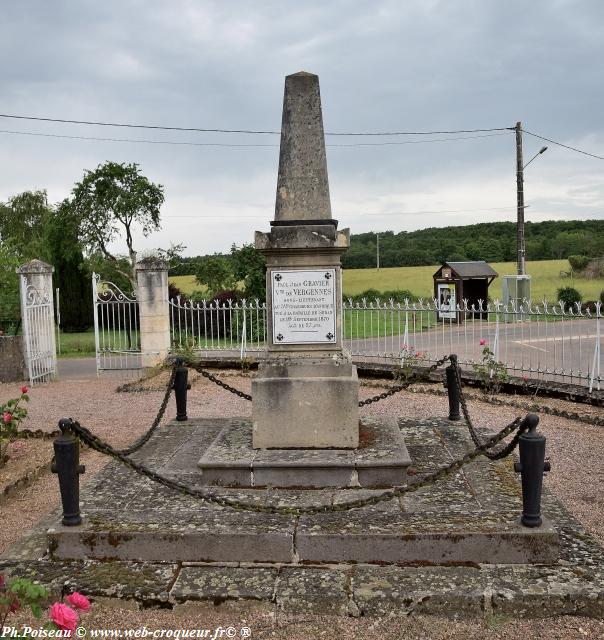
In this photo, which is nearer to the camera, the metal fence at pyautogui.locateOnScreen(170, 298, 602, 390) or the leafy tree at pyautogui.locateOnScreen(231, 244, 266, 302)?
the metal fence at pyautogui.locateOnScreen(170, 298, 602, 390)

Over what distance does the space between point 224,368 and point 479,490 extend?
362 inches

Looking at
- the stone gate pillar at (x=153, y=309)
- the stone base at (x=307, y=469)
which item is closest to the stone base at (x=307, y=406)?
the stone base at (x=307, y=469)

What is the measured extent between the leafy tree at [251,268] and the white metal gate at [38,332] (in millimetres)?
7831

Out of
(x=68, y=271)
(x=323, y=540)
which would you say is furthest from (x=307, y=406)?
(x=68, y=271)

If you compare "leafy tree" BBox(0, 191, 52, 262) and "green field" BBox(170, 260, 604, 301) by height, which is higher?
"leafy tree" BBox(0, 191, 52, 262)

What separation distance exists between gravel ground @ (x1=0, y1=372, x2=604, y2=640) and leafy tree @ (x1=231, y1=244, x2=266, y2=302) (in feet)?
26.1

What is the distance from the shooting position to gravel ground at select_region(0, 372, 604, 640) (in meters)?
3.46

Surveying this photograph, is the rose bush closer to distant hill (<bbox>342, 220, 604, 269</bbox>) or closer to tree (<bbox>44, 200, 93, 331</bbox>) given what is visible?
tree (<bbox>44, 200, 93, 331</bbox>)

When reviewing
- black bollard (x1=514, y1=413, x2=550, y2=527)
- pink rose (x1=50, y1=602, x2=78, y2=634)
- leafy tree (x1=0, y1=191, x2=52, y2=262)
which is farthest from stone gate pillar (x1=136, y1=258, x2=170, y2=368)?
leafy tree (x1=0, y1=191, x2=52, y2=262)

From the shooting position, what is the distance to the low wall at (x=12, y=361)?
13219 mm

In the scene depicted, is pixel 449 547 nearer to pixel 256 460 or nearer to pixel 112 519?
pixel 256 460

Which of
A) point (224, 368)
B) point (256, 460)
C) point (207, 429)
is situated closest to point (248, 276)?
point (224, 368)

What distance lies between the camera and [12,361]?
Result: 1330 cm

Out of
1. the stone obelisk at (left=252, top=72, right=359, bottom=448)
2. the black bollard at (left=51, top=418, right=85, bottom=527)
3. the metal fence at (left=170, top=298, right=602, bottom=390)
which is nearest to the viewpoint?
the black bollard at (left=51, top=418, right=85, bottom=527)
